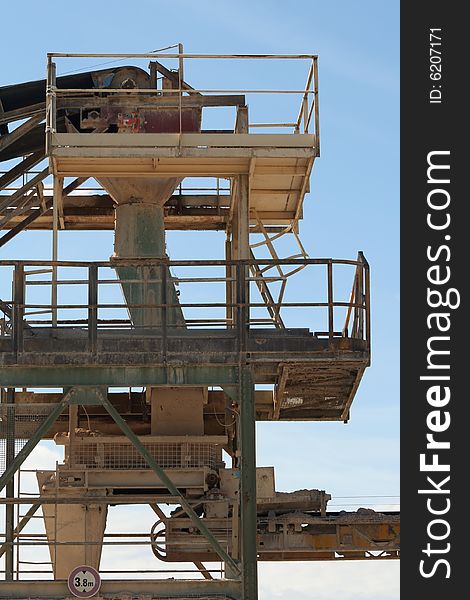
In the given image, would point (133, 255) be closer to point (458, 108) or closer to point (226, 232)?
point (226, 232)

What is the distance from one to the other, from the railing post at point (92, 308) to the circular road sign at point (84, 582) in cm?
334

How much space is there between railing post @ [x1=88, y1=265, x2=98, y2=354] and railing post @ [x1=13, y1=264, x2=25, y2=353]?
1045mm

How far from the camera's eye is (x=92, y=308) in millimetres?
27219

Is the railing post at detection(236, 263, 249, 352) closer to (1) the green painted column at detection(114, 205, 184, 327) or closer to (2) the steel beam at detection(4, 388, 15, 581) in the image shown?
(1) the green painted column at detection(114, 205, 184, 327)

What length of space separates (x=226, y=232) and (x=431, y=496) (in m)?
10.1

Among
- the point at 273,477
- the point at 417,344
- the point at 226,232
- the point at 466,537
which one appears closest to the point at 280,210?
the point at 226,232

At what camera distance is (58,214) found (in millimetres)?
30562

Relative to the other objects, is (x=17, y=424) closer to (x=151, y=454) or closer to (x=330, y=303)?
(x=151, y=454)

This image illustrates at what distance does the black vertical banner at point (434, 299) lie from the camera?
25078mm

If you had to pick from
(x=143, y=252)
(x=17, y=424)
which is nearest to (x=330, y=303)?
(x=143, y=252)

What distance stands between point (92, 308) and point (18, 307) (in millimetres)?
1156

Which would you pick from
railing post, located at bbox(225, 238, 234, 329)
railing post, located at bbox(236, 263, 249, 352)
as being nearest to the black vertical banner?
railing post, located at bbox(236, 263, 249, 352)

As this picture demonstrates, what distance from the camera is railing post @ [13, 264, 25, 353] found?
89.3 feet

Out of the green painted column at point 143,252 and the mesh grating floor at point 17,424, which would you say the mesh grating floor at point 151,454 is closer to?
the mesh grating floor at point 17,424
